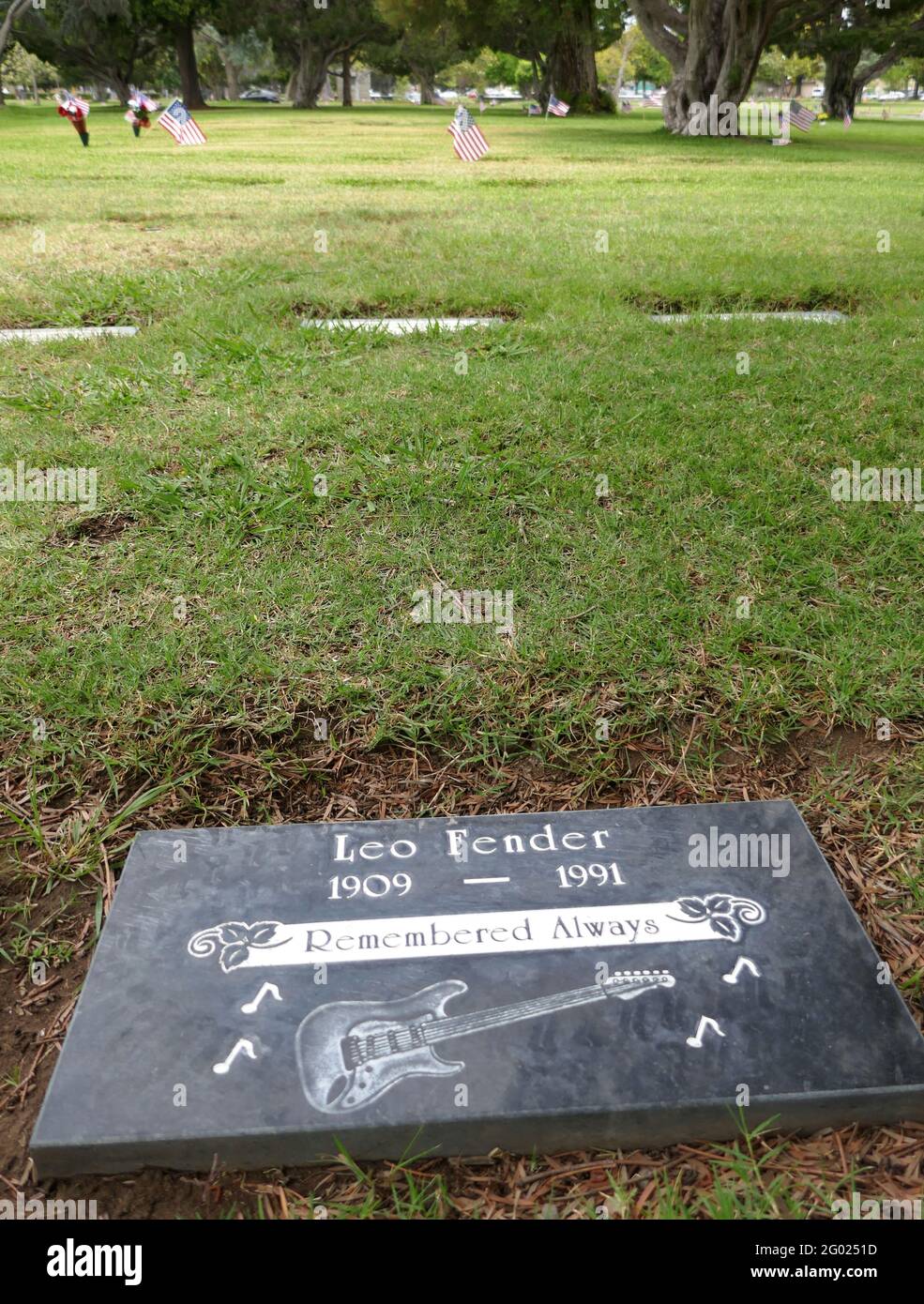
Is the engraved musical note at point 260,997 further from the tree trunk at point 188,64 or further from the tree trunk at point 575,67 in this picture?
the tree trunk at point 188,64

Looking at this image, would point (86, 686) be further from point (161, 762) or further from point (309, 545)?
point (309, 545)

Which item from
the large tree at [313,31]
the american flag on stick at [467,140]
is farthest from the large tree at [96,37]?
the american flag on stick at [467,140]

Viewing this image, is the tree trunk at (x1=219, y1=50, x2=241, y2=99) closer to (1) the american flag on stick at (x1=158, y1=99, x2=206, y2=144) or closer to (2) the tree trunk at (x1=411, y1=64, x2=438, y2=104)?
(2) the tree trunk at (x1=411, y1=64, x2=438, y2=104)

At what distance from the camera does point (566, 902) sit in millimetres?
1662

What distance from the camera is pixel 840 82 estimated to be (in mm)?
34531

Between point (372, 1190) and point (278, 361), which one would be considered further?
point (278, 361)

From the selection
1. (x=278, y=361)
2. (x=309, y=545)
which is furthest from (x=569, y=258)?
(x=309, y=545)

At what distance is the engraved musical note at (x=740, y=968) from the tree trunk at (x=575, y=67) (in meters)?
35.2

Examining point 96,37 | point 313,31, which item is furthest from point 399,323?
point 313,31

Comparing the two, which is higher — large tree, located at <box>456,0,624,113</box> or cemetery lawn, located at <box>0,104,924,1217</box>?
large tree, located at <box>456,0,624,113</box>

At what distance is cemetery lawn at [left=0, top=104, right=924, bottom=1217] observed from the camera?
1.79 meters

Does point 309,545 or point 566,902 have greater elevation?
point 309,545

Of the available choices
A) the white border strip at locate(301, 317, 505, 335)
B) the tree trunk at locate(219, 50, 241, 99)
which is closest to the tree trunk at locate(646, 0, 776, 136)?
the white border strip at locate(301, 317, 505, 335)
